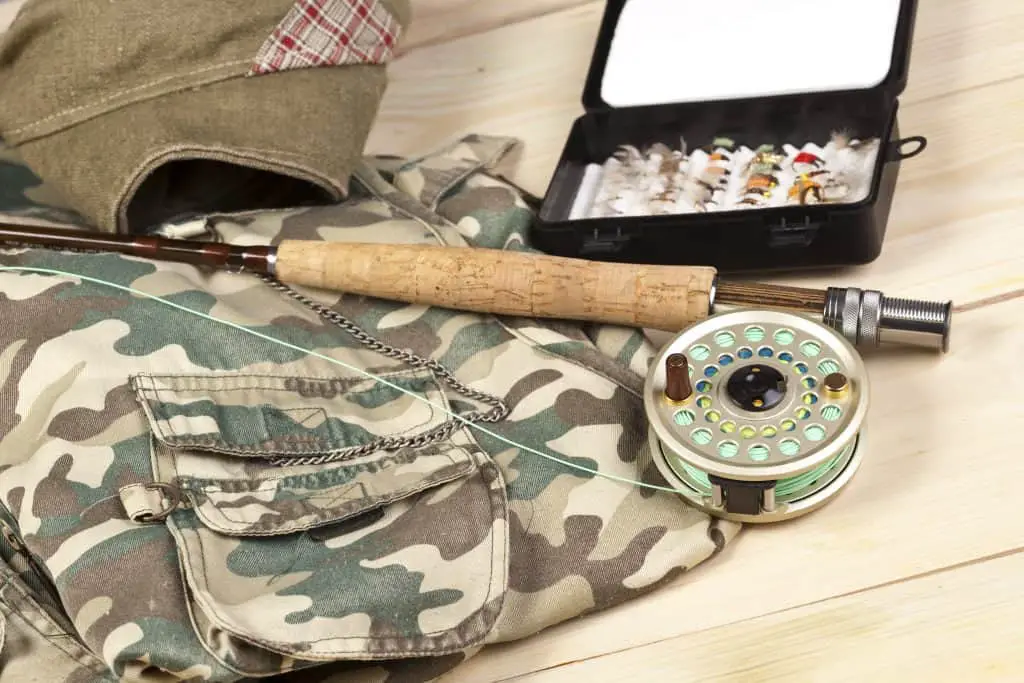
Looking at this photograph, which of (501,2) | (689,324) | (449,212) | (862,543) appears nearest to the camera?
(862,543)

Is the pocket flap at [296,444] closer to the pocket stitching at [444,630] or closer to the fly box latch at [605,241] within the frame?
the pocket stitching at [444,630]

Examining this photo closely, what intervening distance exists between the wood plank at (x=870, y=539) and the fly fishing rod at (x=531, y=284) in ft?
0.31

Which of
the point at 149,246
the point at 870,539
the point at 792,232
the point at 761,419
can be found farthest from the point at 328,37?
the point at 870,539

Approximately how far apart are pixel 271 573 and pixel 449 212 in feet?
1.63

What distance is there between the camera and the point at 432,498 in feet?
3.72

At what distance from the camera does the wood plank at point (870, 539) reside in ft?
3.58

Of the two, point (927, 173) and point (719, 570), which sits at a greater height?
point (927, 173)

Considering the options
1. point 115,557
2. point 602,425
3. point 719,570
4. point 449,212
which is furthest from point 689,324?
point 115,557

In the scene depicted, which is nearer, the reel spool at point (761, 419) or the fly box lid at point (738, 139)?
the reel spool at point (761, 419)

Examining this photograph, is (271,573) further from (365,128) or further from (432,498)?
(365,128)

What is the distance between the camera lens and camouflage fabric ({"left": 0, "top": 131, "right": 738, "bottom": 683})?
1.04m

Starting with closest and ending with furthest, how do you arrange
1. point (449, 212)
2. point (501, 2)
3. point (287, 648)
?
point (287, 648) → point (449, 212) → point (501, 2)

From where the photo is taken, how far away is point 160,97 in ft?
4.56

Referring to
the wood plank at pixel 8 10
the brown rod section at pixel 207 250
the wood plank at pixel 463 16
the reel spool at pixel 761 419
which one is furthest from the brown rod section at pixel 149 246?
the wood plank at pixel 8 10
